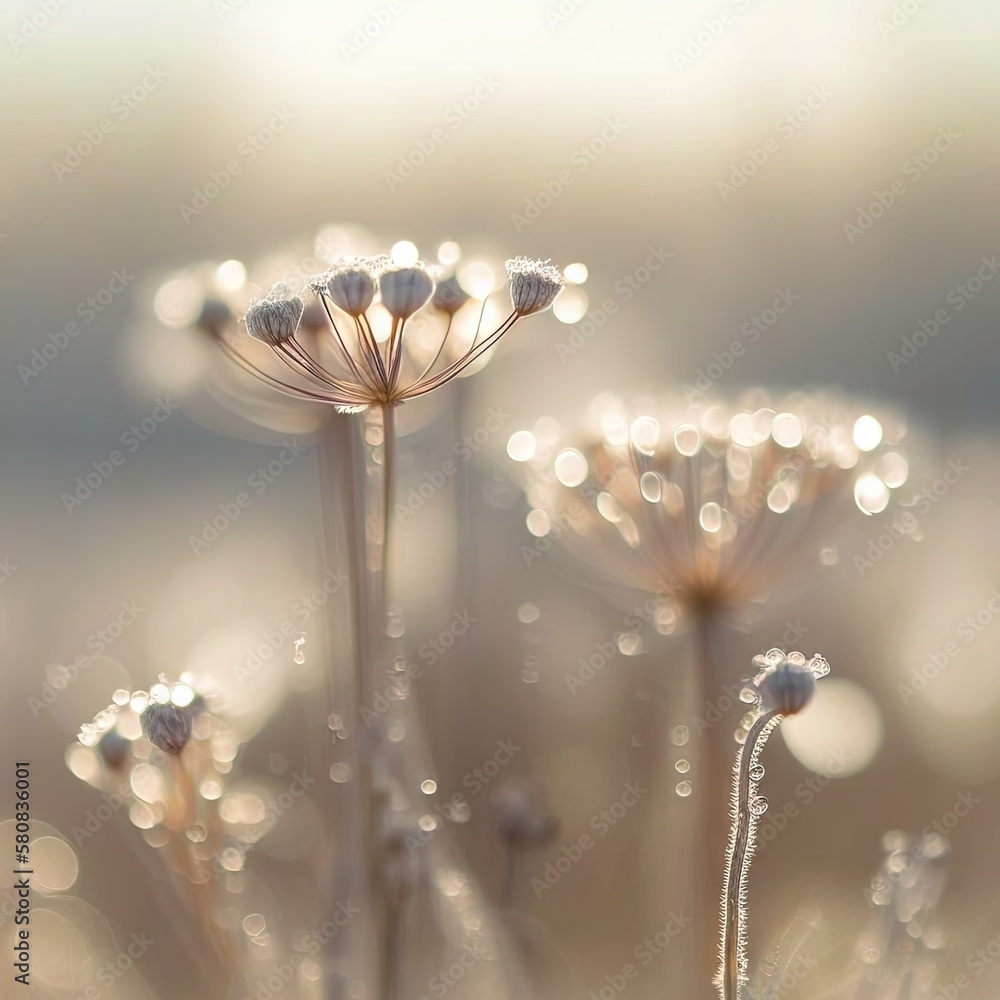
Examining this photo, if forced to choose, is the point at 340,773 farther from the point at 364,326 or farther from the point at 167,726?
the point at 364,326

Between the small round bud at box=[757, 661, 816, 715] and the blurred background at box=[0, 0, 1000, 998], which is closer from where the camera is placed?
the small round bud at box=[757, 661, 816, 715]

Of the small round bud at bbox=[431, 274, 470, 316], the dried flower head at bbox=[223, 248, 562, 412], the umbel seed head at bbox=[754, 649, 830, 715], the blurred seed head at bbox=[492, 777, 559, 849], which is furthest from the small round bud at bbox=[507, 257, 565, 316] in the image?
the blurred seed head at bbox=[492, 777, 559, 849]

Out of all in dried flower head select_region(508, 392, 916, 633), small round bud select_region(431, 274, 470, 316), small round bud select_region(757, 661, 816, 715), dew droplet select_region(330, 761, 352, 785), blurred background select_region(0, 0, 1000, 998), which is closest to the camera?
small round bud select_region(757, 661, 816, 715)

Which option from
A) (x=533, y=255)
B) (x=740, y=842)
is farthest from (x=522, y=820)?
(x=533, y=255)

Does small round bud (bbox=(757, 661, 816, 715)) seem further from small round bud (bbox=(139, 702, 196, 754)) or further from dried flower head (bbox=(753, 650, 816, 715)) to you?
small round bud (bbox=(139, 702, 196, 754))

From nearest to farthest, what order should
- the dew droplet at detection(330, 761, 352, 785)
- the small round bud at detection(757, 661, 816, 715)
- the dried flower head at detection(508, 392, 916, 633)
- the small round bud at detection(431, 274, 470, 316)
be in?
the small round bud at detection(757, 661, 816, 715), the dew droplet at detection(330, 761, 352, 785), the small round bud at detection(431, 274, 470, 316), the dried flower head at detection(508, 392, 916, 633)

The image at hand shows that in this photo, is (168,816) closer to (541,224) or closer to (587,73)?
(541,224)
